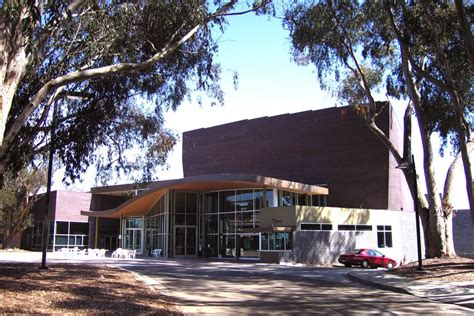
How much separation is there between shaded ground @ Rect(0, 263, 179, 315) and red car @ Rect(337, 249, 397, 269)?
67.0 feet

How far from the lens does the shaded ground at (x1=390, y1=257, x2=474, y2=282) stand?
17.8 m

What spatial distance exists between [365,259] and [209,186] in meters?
13.5

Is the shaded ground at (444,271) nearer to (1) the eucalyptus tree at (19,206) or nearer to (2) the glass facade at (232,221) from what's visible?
(2) the glass facade at (232,221)

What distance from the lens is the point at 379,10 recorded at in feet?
70.0

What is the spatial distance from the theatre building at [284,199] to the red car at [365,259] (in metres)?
2.17

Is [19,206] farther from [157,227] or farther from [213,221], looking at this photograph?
[213,221]

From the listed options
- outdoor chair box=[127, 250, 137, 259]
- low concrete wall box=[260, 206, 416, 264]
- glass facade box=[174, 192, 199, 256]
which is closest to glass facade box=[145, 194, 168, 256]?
glass facade box=[174, 192, 199, 256]

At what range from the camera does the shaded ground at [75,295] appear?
9477 millimetres

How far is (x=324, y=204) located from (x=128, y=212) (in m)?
18.8

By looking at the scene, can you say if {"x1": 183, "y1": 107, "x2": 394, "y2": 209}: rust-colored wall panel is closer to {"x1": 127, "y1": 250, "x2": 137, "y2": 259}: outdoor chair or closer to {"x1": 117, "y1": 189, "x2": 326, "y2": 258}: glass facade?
{"x1": 117, "y1": 189, "x2": 326, "y2": 258}: glass facade

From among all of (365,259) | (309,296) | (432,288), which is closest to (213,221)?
(365,259)

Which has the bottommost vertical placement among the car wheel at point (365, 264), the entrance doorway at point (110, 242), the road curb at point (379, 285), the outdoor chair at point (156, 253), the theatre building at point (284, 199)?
the car wheel at point (365, 264)

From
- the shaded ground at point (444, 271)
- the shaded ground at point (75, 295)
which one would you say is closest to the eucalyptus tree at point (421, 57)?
the shaded ground at point (444, 271)

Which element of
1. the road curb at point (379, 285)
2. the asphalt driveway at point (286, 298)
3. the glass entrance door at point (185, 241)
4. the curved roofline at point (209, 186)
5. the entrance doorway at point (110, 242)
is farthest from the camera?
the entrance doorway at point (110, 242)
